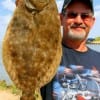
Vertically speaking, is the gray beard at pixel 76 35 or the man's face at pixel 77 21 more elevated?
the man's face at pixel 77 21

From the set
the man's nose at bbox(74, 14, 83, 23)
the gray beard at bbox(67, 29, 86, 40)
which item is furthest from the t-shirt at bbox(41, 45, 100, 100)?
the man's nose at bbox(74, 14, 83, 23)

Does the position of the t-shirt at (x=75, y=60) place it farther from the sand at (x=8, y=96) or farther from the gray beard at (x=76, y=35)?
the sand at (x=8, y=96)

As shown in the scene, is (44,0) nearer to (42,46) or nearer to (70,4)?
(42,46)

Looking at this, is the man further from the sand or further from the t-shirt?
the sand

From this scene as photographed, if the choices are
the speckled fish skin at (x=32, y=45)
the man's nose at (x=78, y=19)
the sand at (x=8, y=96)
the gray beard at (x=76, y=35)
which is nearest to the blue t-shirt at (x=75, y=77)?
the gray beard at (x=76, y=35)

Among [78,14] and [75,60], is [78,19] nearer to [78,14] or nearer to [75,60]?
[78,14]

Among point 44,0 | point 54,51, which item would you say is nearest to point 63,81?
point 54,51
